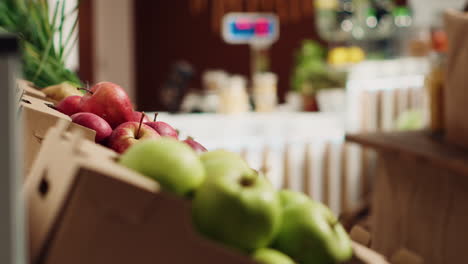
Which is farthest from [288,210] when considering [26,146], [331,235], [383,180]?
[383,180]

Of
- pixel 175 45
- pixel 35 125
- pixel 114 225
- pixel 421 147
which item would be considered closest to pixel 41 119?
pixel 35 125

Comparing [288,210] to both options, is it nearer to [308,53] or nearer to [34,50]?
[34,50]

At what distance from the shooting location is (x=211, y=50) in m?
7.74

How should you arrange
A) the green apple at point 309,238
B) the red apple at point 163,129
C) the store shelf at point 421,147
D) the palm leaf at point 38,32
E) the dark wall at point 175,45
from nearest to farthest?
the green apple at point 309,238 < the red apple at point 163,129 < the palm leaf at point 38,32 < the store shelf at point 421,147 < the dark wall at point 175,45

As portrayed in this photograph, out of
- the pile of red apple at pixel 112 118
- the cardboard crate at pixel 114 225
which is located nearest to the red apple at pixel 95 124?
the pile of red apple at pixel 112 118

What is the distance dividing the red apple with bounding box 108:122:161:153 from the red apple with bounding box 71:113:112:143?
0.02 metres

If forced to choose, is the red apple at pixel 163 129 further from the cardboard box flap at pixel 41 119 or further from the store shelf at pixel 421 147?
the store shelf at pixel 421 147

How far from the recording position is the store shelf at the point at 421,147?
85.6 inches

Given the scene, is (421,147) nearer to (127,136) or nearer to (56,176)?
(127,136)

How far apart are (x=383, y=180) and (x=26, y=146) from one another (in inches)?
83.0

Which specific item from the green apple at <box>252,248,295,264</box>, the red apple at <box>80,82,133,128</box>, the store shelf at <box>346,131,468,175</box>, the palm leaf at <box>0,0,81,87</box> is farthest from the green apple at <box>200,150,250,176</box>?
the store shelf at <box>346,131,468,175</box>

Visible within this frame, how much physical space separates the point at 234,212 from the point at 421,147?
1.95 m

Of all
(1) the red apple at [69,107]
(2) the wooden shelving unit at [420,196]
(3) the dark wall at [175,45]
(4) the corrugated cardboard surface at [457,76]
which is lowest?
(3) the dark wall at [175,45]

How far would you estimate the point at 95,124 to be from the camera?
1.02m
